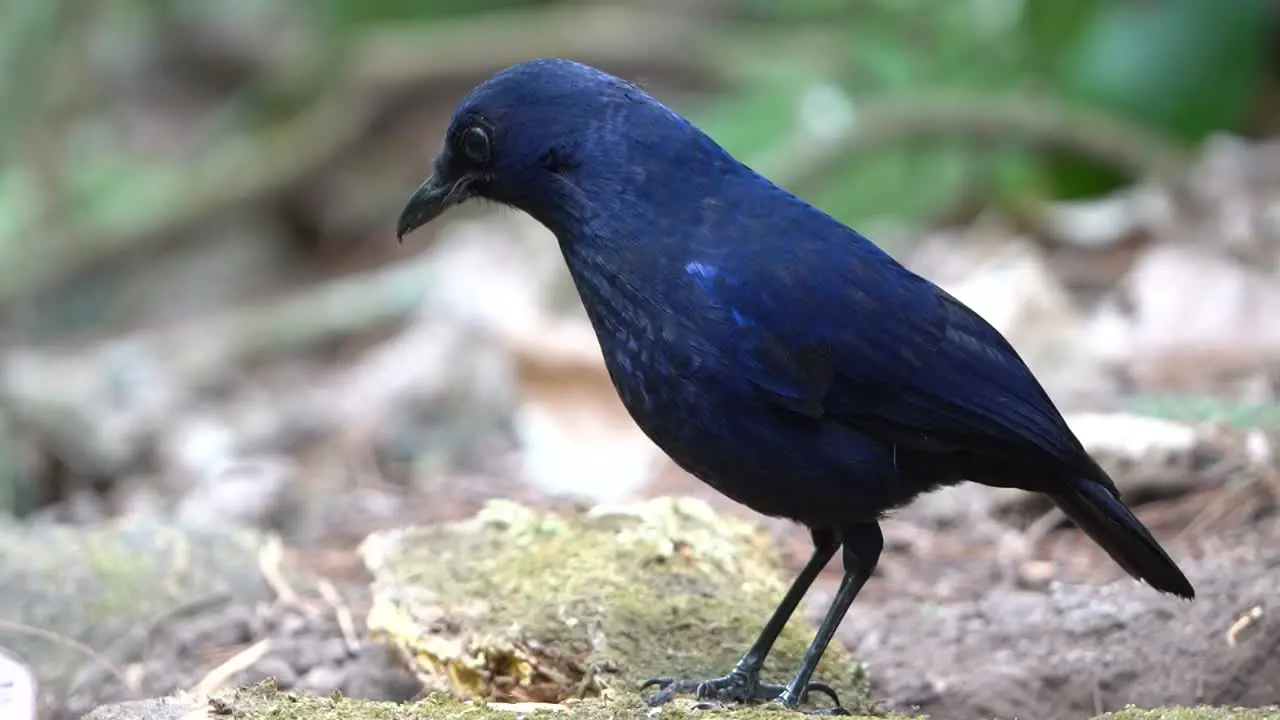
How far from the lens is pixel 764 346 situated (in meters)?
3.02

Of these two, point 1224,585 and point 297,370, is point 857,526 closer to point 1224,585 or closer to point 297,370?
point 1224,585

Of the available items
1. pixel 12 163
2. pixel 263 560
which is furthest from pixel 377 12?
pixel 263 560

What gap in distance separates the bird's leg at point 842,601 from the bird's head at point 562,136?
0.79 meters

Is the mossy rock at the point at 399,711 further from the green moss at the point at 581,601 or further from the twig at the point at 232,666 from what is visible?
the twig at the point at 232,666

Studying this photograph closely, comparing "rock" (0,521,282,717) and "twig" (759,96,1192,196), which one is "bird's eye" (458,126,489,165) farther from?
"twig" (759,96,1192,196)

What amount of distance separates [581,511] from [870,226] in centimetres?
405

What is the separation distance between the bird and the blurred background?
3.09 feet

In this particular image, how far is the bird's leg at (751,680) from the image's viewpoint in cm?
301

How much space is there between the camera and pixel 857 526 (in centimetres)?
317

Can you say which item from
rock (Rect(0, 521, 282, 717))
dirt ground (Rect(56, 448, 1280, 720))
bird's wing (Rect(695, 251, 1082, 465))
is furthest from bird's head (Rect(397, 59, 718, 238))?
rock (Rect(0, 521, 282, 717))

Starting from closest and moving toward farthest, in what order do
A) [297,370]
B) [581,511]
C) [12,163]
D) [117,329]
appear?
[581,511] → [297,370] → [12,163] → [117,329]

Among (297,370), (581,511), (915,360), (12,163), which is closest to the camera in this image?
(915,360)

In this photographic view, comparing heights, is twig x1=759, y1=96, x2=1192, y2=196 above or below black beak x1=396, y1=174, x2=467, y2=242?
above

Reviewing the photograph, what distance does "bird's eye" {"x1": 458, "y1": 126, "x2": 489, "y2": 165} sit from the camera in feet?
10.7
